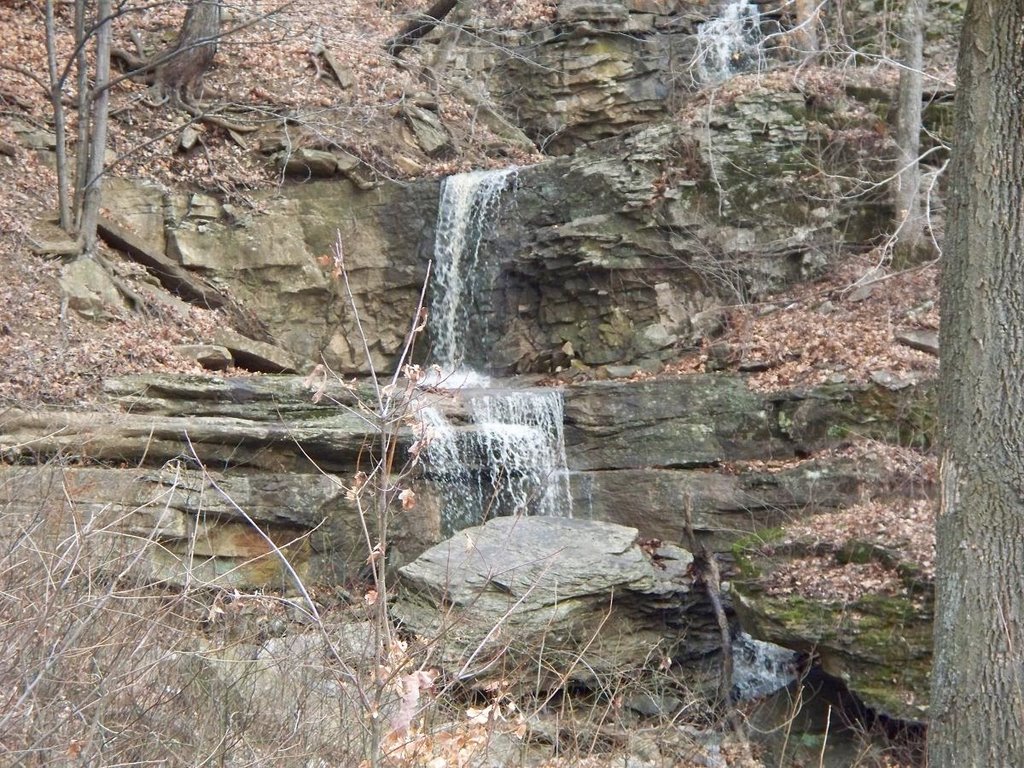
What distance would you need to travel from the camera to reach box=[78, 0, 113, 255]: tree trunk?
40.2ft

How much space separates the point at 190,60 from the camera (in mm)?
15000

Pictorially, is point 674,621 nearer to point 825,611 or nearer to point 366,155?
point 825,611

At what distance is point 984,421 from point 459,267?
9.42m

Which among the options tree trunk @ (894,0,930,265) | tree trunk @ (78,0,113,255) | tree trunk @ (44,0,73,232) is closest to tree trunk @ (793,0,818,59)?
tree trunk @ (894,0,930,265)

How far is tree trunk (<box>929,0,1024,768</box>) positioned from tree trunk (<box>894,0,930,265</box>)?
7.25m

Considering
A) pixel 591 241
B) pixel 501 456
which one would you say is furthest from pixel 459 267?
pixel 501 456

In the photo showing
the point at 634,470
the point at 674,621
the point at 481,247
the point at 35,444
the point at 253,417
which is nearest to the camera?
the point at 35,444

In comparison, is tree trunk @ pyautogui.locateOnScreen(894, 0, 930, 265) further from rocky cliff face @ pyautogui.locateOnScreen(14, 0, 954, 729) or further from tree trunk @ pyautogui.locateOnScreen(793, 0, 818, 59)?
tree trunk @ pyautogui.locateOnScreen(793, 0, 818, 59)

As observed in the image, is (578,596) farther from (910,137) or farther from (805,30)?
(805,30)

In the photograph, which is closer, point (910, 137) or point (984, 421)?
point (984, 421)

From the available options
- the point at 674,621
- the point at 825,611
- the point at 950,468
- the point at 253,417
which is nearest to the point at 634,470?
the point at 674,621

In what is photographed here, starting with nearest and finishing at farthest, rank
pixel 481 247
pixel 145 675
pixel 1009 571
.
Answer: pixel 145 675 < pixel 1009 571 < pixel 481 247

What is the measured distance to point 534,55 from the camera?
18000 millimetres

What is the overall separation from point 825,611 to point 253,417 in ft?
17.3
